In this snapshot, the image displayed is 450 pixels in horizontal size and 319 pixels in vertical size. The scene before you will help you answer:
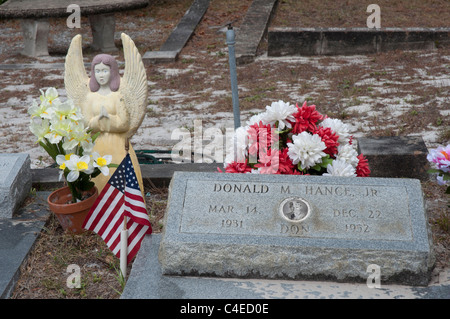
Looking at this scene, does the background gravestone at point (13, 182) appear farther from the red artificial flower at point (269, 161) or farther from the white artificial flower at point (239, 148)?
the red artificial flower at point (269, 161)

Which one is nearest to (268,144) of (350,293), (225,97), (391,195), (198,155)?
(391,195)

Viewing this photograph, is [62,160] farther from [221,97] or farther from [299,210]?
[221,97]

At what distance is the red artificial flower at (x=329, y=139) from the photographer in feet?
11.8

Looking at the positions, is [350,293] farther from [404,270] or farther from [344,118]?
[344,118]

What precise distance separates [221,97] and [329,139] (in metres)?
4.36

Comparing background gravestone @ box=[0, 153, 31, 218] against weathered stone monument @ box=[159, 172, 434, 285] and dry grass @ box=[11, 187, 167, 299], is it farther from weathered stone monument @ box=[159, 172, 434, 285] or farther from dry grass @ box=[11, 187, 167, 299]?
weathered stone monument @ box=[159, 172, 434, 285]

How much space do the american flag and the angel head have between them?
2.89 feet

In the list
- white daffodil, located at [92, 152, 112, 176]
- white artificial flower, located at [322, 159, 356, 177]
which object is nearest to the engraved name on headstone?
white artificial flower, located at [322, 159, 356, 177]

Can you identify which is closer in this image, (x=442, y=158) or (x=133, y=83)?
(x=442, y=158)

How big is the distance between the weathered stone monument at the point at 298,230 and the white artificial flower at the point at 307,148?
0.17m

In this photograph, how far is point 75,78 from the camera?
4.37 meters

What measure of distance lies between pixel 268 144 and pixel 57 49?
8246 millimetres

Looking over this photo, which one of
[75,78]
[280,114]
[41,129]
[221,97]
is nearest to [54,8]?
[221,97]

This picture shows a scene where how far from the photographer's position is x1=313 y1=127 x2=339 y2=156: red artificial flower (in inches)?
141
